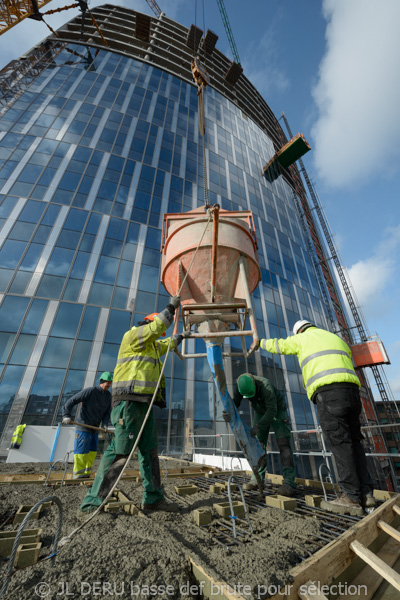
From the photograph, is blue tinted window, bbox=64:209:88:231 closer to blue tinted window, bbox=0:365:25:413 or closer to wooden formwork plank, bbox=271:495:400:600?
blue tinted window, bbox=0:365:25:413

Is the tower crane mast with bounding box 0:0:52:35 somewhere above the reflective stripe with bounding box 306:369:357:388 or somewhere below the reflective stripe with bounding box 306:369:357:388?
above

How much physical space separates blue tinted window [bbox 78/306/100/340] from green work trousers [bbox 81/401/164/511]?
30.2ft

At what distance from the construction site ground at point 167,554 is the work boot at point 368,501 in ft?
0.78

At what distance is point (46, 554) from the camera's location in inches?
67.6

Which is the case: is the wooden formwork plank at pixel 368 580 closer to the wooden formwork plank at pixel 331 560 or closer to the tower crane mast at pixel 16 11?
the wooden formwork plank at pixel 331 560

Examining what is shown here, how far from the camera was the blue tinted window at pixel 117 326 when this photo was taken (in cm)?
1153

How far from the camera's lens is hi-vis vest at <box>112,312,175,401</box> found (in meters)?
2.76

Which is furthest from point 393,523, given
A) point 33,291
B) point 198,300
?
point 33,291

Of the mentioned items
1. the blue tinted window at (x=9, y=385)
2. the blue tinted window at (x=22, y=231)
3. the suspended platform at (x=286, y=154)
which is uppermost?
the suspended platform at (x=286, y=154)

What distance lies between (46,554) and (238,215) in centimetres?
430

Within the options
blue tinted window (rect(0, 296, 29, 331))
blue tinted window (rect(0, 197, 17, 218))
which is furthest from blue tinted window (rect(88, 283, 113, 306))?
blue tinted window (rect(0, 197, 17, 218))

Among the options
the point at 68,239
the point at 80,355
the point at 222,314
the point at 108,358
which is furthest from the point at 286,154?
the point at 222,314

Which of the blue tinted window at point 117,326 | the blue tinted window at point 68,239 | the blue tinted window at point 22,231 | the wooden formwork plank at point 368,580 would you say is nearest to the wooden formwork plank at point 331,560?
the wooden formwork plank at point 368,580

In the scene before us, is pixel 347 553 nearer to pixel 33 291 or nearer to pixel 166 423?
pixel 166 423
